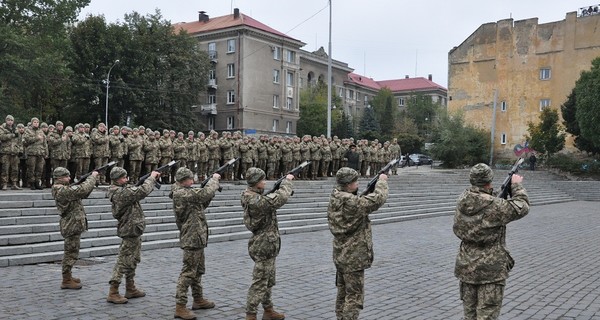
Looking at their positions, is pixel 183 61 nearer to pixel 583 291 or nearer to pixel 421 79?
pixel 583 291

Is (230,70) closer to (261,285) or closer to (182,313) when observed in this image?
(182,313)

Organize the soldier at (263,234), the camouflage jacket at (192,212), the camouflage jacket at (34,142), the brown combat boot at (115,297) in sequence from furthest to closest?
the camouflage jacket at (34,142)
the brown combat boot at (115,297)
the camouflage jacket at (192,212)
the soldier at (263,234)

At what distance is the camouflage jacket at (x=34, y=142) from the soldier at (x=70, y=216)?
7.09 meters

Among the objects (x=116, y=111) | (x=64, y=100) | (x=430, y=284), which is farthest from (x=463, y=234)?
(x=64, y=100)

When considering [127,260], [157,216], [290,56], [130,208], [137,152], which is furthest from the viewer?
[290,56]

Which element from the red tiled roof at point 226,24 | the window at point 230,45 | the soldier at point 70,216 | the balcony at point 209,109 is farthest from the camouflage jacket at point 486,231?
the balcony at point 209,109

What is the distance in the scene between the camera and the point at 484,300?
18.0 feet

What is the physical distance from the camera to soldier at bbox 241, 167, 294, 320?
662 centimetres

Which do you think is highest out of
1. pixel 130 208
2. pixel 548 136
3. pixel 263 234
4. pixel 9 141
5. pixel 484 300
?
pixel 548 136

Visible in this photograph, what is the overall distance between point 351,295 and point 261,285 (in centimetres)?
115

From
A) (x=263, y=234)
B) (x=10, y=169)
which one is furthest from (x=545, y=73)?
(x=263, y=234)

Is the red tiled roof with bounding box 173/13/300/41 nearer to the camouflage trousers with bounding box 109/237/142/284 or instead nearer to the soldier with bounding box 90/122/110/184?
the soldier with bounding box 90/122/110/184

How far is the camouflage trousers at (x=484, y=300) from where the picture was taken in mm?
5422

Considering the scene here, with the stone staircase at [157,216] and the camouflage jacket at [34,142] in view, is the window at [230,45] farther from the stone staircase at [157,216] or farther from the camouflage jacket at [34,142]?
the camouflage jacket at [34,142]
